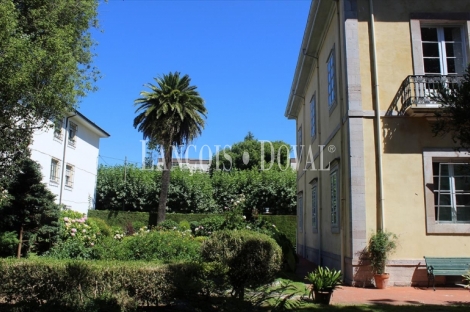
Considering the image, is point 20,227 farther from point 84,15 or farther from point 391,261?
point 391,261

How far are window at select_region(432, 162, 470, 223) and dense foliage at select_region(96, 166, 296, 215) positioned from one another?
19855 mm

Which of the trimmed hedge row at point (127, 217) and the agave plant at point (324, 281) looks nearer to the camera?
the agave plant at point (324, 281)

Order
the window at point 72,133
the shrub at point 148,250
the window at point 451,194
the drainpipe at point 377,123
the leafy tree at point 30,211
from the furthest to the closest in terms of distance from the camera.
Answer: the window at point 72,133
the leafy tree at point 30,211
the window at point 451,194
the drainpipe at point 377,123
the shrub at point 148,250

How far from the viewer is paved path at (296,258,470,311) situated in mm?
8078

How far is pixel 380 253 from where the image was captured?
9.73 metres

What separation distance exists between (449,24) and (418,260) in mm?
6359

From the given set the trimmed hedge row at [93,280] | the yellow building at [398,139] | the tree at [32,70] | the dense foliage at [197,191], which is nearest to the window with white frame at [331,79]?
the yellow building at [398,139]

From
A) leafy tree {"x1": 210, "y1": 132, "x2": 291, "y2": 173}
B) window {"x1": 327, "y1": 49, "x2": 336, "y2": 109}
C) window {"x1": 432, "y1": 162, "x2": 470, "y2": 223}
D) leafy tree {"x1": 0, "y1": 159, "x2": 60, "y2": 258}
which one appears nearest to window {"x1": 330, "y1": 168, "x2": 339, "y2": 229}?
window {"x1": 327, "y1": 49, "x2": 336, "y2": 109}

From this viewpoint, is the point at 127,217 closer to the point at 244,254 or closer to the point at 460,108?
the point at 244,254

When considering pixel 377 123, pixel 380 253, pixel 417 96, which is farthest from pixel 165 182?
pixel 417 96

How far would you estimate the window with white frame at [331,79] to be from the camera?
12672 mm

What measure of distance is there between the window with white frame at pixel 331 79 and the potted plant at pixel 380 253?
4.45m

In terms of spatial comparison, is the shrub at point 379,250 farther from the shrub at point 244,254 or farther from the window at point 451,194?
the shrub at point 244,254

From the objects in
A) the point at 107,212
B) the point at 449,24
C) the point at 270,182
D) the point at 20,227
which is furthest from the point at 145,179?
the point at 449,24
